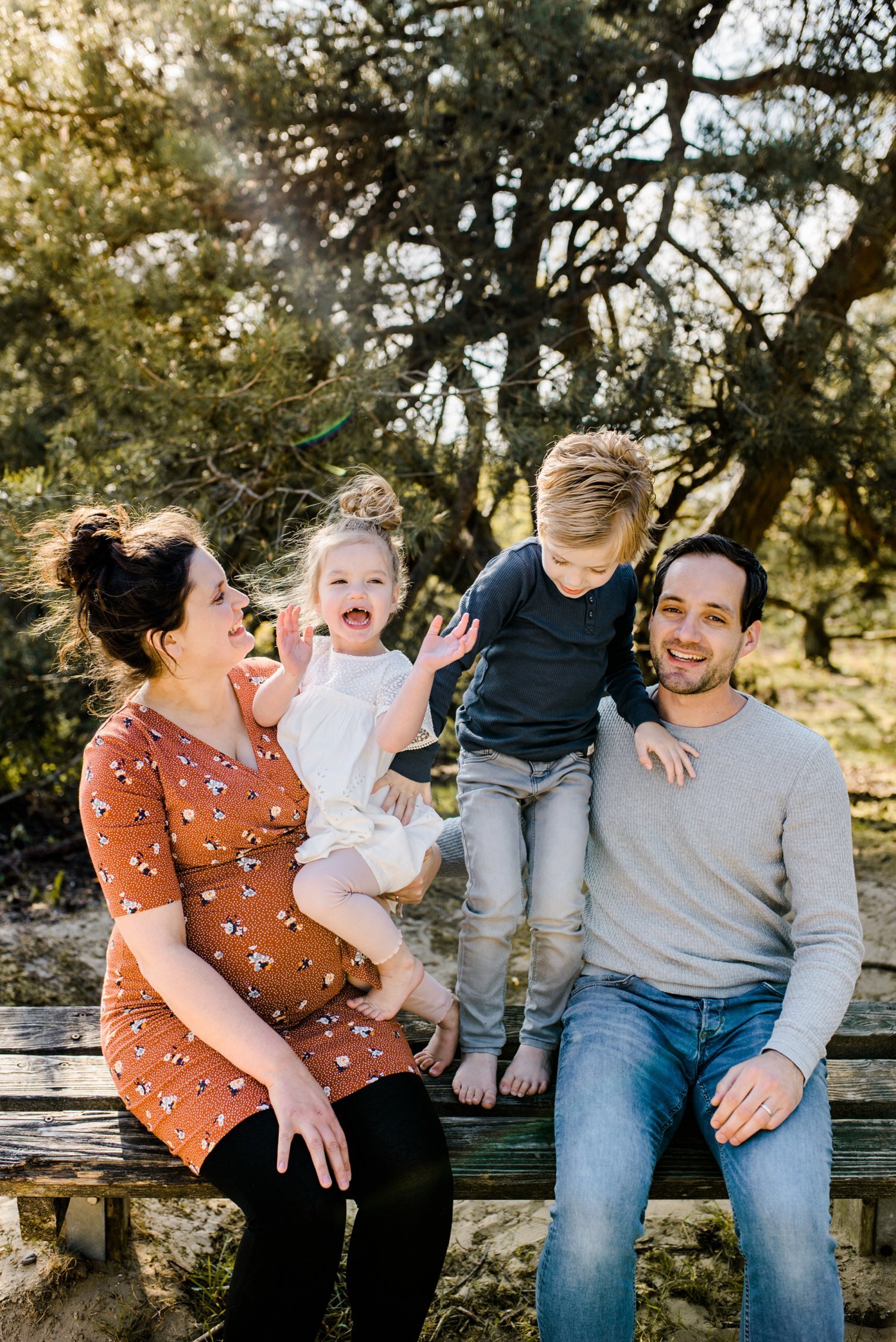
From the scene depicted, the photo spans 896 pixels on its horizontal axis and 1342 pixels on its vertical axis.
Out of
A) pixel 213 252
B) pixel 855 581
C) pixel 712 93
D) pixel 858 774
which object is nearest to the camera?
pixel 213 252

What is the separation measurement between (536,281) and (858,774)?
3723 millimetres

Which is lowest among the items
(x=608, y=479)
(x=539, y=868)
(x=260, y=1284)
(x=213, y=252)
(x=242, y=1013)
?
(x=260, y=1284)

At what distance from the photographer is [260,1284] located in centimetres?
165

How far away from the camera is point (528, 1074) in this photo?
219 cm

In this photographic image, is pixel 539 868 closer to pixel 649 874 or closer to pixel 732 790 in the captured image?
pixel 649 874

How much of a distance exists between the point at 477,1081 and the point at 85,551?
1439 millimetres

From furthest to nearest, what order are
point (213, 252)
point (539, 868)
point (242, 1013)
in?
1. point (213, 252)
2. point (539, 868)
3. point (242, 1013)

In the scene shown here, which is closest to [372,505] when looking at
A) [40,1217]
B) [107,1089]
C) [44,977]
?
[107,1089]

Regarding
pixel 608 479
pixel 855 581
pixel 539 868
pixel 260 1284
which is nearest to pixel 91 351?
pixel 608 479

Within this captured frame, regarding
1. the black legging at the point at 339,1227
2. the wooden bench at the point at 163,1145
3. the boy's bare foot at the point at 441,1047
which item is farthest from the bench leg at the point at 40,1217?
the boy's bare foot at the point at 441,1047

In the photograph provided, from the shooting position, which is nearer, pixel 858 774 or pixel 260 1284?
pixel 260 1284

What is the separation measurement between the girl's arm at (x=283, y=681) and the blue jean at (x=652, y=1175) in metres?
0.97

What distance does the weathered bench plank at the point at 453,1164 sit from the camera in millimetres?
1941

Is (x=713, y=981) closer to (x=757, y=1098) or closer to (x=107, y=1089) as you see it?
(x=757, y=1098)
